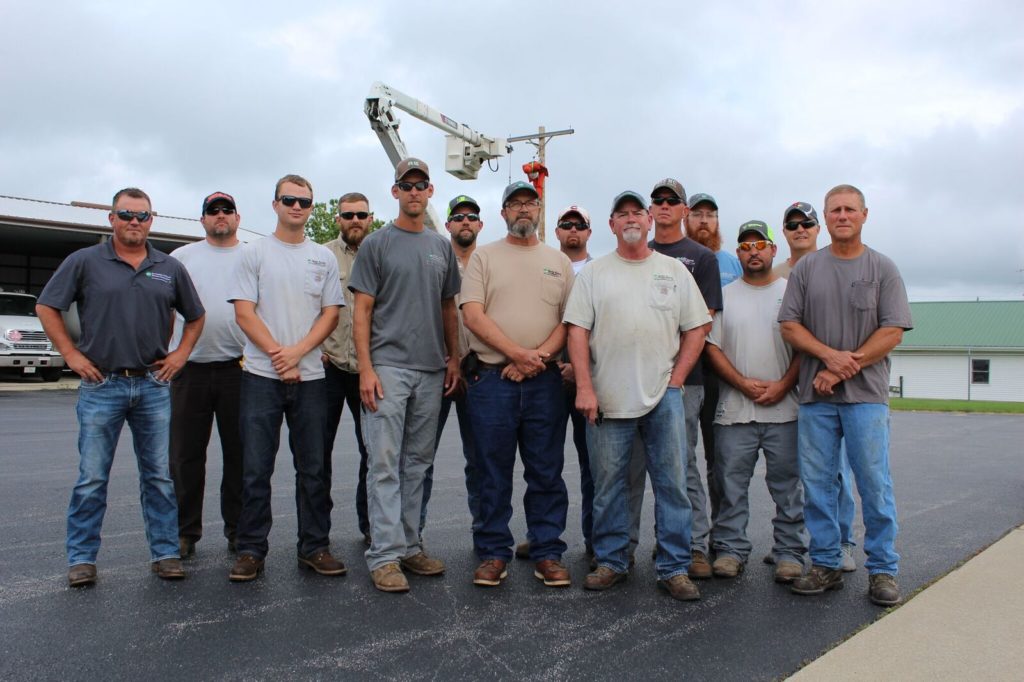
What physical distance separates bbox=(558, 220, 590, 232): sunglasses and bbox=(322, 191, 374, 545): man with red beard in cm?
136

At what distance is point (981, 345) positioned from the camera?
38.7m

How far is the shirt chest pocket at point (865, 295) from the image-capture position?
448 cm

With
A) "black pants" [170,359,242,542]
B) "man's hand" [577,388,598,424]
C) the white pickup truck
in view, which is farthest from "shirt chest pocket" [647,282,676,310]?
the white pickup truck

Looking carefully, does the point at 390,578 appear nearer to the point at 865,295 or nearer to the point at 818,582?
the point at 818,582

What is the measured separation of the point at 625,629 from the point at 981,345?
41.1m

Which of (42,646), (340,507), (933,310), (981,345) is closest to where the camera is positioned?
(42,646)

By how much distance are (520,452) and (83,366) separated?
2.47 m

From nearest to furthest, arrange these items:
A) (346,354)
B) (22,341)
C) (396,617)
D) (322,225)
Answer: (396,617)
(346,354)
(22,341)
(322,225)

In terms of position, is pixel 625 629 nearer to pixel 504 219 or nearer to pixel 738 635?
pixel 738 635

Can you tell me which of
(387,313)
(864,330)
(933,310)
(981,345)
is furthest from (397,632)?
(933,310)

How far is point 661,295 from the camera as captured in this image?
15.1ft

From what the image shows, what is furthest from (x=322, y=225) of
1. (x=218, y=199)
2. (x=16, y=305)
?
(x=218, y=199)

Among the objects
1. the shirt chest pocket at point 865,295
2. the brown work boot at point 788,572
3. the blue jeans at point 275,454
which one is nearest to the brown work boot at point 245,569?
the blue jeans at point 275,454

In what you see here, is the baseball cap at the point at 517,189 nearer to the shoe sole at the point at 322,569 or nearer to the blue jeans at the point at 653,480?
the blue jeans at the point at 653,480
